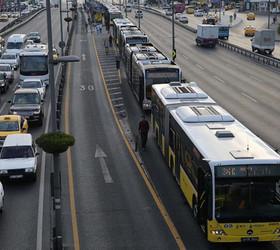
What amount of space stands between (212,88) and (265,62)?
1854 centimetres

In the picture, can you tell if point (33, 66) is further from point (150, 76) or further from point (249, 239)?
point (249, 239)

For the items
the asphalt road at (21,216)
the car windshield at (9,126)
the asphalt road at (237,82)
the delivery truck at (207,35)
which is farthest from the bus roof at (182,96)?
the delivery truck at (207,35)

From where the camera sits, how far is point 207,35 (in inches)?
3231

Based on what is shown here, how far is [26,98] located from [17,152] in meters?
11.6

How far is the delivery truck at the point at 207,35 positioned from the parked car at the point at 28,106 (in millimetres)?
46468

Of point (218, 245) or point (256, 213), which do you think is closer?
point (256, 213)

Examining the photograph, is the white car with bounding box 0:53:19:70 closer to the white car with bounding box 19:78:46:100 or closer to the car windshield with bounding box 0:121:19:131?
the white car with bounding box 19:78:46:100

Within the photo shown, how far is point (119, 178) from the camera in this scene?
26266mm

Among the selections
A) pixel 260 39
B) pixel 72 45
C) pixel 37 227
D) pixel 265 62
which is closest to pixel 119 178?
pixel 37 227

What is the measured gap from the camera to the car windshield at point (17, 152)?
26234 millimetres

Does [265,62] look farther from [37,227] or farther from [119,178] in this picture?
[37,227]

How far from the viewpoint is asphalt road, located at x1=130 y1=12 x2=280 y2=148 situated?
121ft

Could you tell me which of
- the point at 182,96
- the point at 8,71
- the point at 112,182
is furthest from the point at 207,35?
the point at 112,182

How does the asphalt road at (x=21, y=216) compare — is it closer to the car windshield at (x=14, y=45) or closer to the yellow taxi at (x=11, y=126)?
the yellow taxi at (x=11, y=126)
